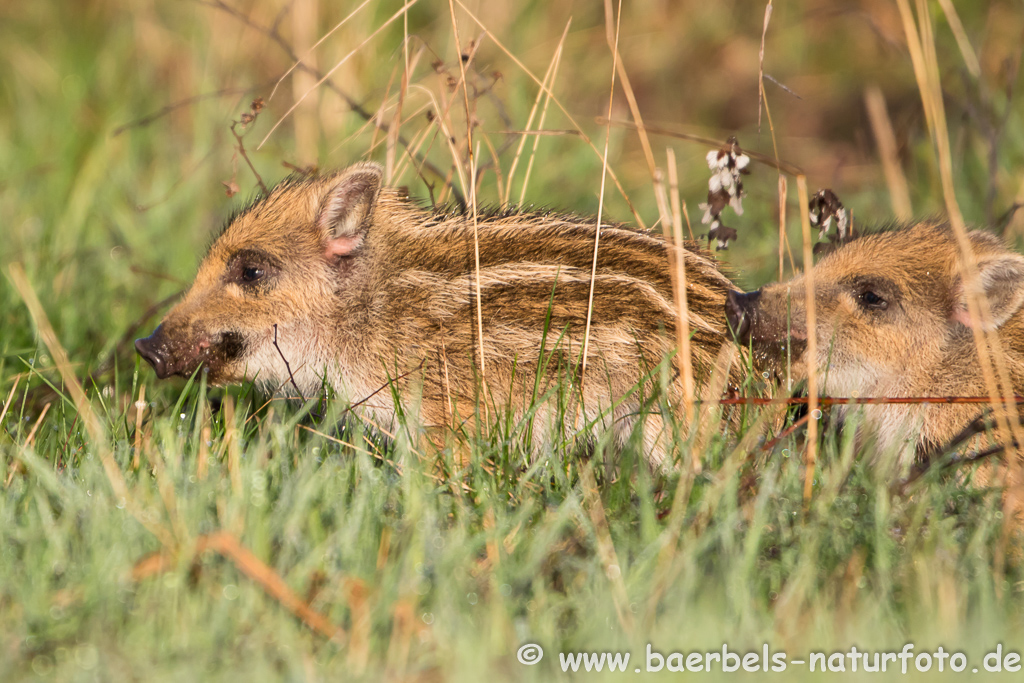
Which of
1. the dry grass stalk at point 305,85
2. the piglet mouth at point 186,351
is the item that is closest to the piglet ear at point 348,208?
the piglet mouth at point 186,351

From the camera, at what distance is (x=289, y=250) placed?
4719mm

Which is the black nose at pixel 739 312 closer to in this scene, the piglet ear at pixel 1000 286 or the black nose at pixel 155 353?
the piglet ear at pixel 1000 286

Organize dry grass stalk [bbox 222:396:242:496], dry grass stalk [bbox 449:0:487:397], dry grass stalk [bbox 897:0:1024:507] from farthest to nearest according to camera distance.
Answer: dry grass stalk [bbox 449:0:487:397]
dry grass stalk [bbox 897:0:1024:507]
dry grass stalk [bbox 222:396:242:496]

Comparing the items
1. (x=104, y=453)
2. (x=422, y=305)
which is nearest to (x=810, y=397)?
(x=422, y=305)

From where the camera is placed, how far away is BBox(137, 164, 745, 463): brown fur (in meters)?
4.34

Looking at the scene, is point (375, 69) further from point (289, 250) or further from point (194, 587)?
point (194, 587)

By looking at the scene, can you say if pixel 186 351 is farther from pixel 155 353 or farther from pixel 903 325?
pixel 903 325

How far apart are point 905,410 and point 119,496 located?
2.93m

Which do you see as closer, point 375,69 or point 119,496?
point 119,496

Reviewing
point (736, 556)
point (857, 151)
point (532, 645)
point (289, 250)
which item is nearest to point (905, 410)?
point (736, 556)

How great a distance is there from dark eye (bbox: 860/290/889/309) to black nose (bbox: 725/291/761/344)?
Answer: 501 mm

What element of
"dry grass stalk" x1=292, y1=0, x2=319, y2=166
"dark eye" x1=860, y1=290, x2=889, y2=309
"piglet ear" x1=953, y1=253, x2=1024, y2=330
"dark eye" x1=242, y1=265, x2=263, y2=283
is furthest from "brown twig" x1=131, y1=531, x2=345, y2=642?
"dry grass stalk" x1=292, y1=0, x2=319, y2=166

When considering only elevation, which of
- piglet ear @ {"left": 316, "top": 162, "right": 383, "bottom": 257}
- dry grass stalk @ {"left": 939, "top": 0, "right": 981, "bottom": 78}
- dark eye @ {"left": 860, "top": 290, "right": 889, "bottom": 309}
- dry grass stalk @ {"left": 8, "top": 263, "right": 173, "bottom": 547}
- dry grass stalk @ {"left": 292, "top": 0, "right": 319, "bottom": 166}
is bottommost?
dry grass stalk @ {"left": 8, "top": 263, "right": 173, "bottom": 547}

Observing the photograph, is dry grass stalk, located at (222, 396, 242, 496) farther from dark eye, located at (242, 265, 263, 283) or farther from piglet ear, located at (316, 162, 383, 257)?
piglet ear, located at (316, 162, 383, 257)
